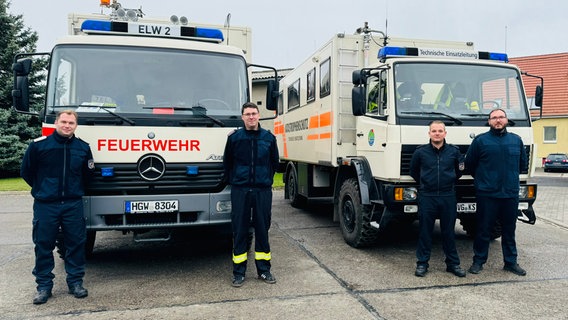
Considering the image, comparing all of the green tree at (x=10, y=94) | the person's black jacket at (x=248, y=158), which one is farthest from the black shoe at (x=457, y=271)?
the green tree at (x=10, y=94)

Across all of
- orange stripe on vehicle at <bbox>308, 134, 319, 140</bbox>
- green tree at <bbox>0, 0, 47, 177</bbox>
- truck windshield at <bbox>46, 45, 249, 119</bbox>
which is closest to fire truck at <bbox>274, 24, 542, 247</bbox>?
orange stripe on vehicle at <bbox>308, 134, 319, 140</bbox>

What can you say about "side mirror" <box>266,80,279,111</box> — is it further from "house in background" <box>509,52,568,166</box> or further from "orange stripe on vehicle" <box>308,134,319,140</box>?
"house in background" <box>509,52,568,166</box>

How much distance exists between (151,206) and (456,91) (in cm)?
393

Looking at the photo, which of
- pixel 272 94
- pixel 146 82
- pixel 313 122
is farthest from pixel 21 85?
pixel 313 122

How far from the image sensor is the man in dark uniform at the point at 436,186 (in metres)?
4.91

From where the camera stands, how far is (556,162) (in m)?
25.4

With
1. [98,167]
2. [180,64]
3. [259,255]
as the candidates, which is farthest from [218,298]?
[180,64]

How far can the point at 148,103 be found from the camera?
189 inches

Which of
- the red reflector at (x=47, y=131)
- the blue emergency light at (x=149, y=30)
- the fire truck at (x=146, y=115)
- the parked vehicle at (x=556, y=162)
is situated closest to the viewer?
the red reflector at (x=47, y=131)

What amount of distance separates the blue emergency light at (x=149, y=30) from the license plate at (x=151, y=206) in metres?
2.01

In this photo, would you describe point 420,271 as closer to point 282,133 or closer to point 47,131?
point 47,131

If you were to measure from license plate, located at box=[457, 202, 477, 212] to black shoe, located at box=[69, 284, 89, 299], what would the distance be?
169 inches

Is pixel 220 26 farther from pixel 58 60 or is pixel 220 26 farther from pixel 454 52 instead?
pixel 454 52

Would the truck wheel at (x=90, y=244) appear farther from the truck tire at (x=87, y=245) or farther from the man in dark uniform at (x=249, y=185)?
the man in dark uniform at (x=249, y=185)
